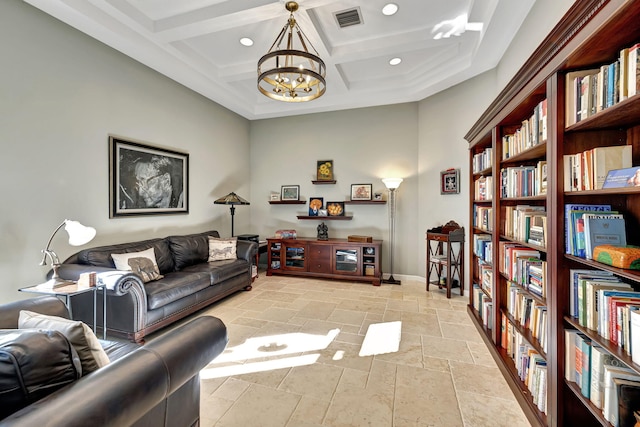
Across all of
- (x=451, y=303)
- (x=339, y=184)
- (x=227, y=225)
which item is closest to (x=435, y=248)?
(x=451, y=303)

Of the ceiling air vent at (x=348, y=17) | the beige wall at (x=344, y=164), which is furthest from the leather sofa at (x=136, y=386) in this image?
the beige wall at (x=344, y=164)

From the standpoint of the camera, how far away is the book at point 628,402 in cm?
115

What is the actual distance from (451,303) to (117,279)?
3913 millimetres

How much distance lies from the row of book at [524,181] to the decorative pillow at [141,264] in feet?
12.1

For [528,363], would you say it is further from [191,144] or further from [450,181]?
[191,144]

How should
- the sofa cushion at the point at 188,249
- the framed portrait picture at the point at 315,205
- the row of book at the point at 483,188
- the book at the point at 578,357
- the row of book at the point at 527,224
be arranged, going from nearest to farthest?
the book at the point at 578,357 → the row of book at the point at 527,224 → the row of book at the point at 483,188 → the sofa cushion at the point at 188,249 → the framed portrait picture at the point at 315,205

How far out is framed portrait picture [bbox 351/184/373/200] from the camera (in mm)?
5211

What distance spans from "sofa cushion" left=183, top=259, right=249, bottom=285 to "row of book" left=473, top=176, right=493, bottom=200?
330 centimetres

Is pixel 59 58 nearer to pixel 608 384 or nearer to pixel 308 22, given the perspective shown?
pixel 308 22

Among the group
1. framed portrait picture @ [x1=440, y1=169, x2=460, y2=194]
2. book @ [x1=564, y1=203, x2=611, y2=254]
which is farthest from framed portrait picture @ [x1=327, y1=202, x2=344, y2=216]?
book @ [x1=564, y1=203, x2=611, y2=254]

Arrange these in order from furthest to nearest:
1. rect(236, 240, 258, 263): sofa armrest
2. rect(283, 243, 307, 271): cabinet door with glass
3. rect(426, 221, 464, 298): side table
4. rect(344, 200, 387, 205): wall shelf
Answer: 1. rect(283, 243, 307, 271): cabinet door with glass
2. rect(344, 200, 387, 205): wall shelf
3. rect(236, 240, 258, 263): sofa armrest
4. rect(426, 221, 464, 298): side table

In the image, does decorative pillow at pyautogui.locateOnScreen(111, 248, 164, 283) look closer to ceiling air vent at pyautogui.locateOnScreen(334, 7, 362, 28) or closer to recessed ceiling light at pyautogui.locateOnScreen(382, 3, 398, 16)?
ceiling air vent at pyautogui.locateOnScreen(334, 7, 362, 28)

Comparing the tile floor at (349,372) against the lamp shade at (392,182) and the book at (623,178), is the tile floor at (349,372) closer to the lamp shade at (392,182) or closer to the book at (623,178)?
the book at (623,178)

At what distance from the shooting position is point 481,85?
154 inches
